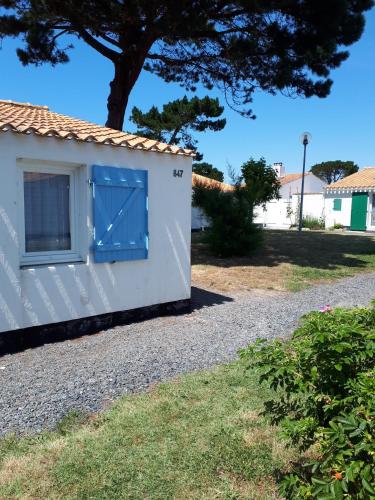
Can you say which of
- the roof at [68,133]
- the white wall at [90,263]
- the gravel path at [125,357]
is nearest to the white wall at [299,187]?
the gravel path at [125,357]

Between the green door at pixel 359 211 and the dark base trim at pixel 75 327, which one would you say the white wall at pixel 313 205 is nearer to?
the green door at pixel 359 211

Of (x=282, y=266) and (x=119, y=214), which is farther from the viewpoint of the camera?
(x=282, y=266)

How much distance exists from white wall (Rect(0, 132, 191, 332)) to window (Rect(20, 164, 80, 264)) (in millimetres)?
180

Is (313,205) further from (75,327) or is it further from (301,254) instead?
(75,327)

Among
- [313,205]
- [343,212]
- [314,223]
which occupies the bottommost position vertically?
[314,223]

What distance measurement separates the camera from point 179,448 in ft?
10.6

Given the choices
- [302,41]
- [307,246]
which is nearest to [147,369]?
[302,41]

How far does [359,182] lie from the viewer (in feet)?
92.9

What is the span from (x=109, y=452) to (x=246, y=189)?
11.4 metres

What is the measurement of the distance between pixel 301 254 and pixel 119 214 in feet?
32.1

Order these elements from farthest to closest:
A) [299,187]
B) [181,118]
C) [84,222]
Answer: [299,187] < [181,118] < [84,222]

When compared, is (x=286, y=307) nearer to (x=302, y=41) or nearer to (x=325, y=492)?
(x=325, y=492)

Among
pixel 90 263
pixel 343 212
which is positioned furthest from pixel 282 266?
pixel 343 212

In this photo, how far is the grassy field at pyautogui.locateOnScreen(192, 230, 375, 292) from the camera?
1020 cm
